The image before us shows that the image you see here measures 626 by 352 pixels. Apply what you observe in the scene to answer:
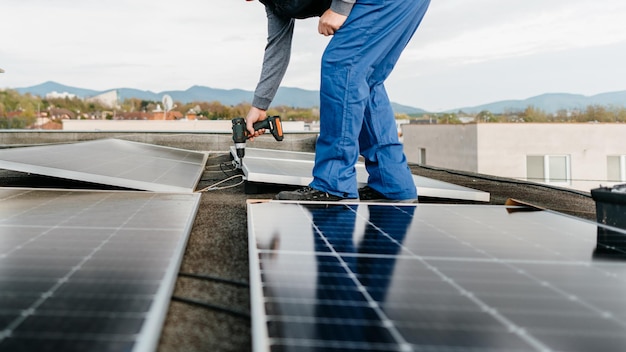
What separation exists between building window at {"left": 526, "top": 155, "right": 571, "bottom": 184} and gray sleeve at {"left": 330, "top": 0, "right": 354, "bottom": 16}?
24.9 m

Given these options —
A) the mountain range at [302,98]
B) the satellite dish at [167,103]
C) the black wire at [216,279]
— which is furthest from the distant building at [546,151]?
the black wire at [216,279]

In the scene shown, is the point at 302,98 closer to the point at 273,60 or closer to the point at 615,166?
the point at 615,166

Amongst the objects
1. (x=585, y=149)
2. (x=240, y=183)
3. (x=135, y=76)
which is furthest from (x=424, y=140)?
(x=135, y=76)

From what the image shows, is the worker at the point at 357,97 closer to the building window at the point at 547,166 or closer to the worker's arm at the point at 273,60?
the worker's arm at the point at 273,60

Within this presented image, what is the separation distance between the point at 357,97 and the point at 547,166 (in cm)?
2639

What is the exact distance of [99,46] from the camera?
250 feet

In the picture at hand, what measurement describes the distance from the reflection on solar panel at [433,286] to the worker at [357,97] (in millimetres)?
630

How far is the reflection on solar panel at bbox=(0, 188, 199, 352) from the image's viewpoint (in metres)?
0.64

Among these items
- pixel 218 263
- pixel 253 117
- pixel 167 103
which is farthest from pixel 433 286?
pixel 167 103

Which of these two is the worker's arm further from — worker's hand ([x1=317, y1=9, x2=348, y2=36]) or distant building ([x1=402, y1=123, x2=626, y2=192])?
distant building ([x1=402, y1=123, x2=626, y2=192])

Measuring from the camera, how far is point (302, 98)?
98.6 meters

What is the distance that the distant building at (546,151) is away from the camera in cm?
2527

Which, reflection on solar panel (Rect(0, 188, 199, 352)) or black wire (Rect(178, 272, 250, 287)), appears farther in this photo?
black wire (Rect(178, 272, 250, 287))

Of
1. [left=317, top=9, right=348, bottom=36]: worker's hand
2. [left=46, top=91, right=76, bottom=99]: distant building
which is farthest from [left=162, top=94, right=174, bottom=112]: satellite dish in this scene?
[left=46, top=91, right=76, bottom=99]: distant building
